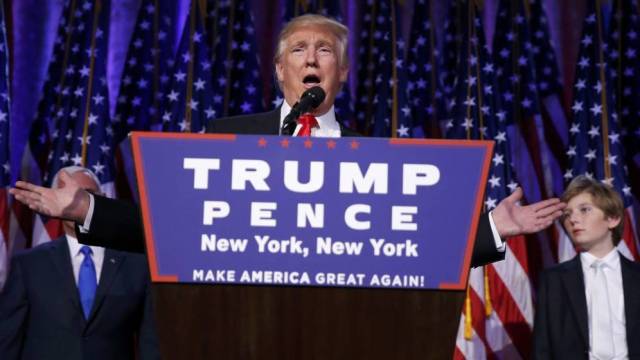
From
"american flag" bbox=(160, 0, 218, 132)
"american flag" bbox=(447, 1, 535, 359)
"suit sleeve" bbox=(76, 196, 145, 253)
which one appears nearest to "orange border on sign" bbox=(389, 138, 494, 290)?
"suit sleeve" bbox=(76, 196, 145, 253)

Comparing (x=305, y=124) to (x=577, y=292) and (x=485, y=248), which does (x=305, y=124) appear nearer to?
(x=485, y=248)

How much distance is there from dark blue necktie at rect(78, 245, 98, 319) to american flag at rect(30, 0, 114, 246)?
3.73ft

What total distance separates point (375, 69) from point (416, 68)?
0.24m

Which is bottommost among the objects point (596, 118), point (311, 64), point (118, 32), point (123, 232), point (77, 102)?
point (123, 232)

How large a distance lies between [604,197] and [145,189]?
110 inches

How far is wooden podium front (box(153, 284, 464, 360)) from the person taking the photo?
1.48 metres

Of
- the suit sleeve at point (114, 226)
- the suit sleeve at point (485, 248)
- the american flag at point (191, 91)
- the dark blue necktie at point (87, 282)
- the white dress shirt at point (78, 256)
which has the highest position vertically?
the american flag at point (191, 91)

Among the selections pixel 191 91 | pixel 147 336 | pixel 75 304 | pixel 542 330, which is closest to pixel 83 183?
pixel 75 304

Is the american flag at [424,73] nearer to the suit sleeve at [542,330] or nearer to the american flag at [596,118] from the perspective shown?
the american flag at [596,118]

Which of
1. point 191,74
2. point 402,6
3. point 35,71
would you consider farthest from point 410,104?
point 35,71

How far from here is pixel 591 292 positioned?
151 inches

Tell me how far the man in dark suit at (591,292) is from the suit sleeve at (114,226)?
244 centimetres

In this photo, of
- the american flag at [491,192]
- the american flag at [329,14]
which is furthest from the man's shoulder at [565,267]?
the american flag at [329,14]

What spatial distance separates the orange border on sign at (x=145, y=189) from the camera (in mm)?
1486
